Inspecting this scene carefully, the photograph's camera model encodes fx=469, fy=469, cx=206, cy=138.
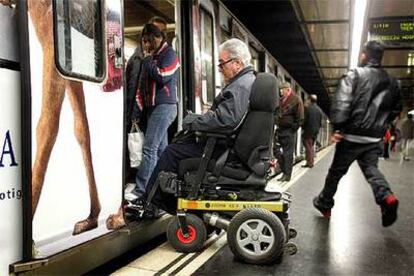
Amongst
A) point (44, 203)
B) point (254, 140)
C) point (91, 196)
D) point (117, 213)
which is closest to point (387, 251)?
point (254, 140)

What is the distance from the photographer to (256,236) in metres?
3.12

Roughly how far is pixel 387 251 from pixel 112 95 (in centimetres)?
238

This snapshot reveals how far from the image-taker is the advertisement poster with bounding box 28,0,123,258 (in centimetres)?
226

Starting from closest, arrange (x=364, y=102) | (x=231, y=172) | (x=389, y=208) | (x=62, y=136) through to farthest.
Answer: (x=62, y=136)
(x=231, y=172)
(x=389, y=208)
(x=364, y=102)

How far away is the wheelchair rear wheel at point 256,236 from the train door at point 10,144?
1.45 m

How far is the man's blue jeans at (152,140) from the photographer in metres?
3.76

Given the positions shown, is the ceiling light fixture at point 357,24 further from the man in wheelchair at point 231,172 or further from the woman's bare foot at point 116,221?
the woman's bare foot at point 116,221

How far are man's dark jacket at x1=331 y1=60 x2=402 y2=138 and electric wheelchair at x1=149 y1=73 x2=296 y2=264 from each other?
121 centimetres

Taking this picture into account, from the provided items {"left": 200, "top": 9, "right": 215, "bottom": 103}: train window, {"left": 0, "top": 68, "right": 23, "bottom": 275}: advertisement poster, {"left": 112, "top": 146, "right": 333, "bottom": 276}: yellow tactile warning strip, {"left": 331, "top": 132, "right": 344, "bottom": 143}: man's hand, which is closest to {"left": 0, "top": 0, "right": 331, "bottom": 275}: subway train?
{"left": 0, "top": 68, "right": 23, "bottom": 275}: advertisement poster

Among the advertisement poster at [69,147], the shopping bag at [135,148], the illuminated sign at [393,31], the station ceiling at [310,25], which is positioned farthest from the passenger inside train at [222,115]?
the illuminated sign at [393,31]

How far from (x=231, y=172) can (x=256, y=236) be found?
47 cm

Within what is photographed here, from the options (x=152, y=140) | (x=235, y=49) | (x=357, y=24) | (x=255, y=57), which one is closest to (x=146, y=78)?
(x=152, y=140)

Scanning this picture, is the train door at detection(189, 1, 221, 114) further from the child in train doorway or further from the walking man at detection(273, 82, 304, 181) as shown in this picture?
the walking man at detection(273, 82, 304, 181)

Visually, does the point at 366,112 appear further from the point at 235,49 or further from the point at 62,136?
the point at 62,136
